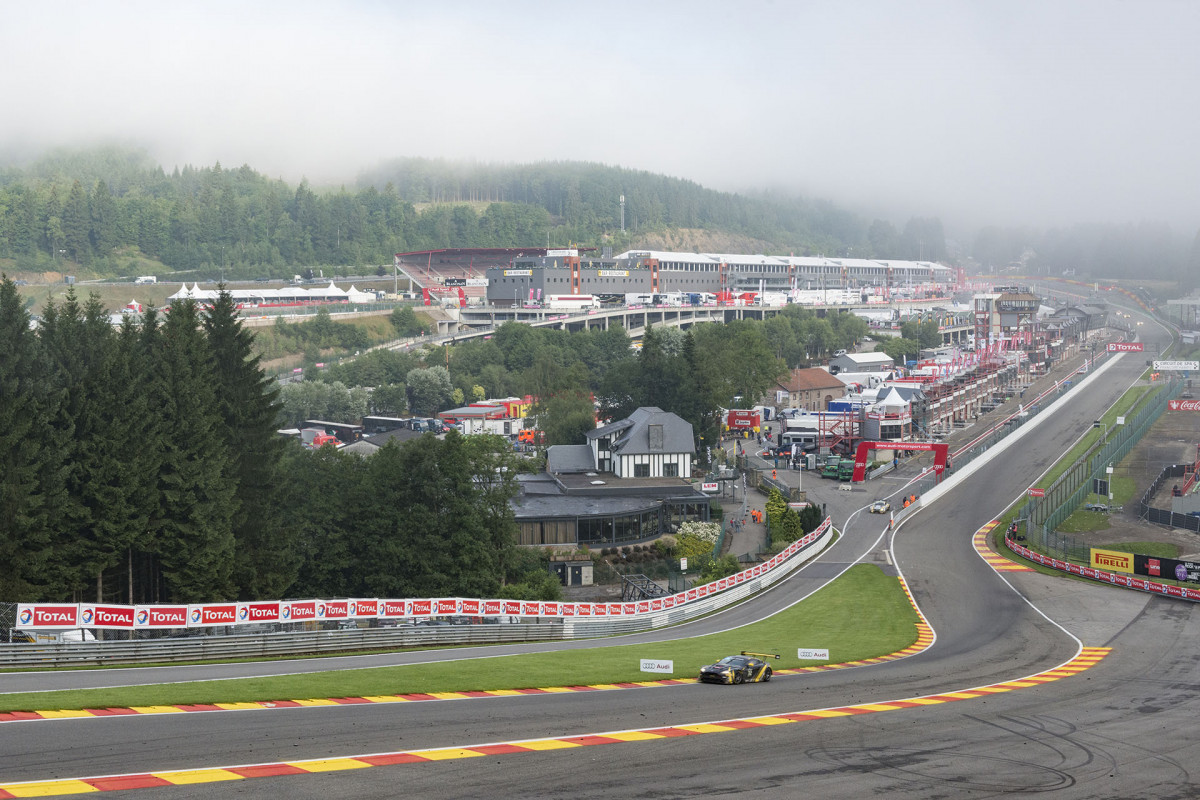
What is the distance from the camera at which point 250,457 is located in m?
48.1

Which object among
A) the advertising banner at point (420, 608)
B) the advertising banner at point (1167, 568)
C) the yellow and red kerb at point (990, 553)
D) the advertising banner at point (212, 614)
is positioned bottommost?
the yellow and red kerb at point (990, 553)

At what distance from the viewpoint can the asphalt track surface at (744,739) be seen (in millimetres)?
21031

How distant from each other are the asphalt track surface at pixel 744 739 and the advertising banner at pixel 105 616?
4362 millimetres

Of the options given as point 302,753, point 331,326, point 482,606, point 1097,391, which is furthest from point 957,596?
point 331,326

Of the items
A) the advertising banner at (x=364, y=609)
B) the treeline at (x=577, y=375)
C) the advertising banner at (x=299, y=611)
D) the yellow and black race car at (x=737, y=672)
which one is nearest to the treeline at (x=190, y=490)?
the advertising banner at (x=299, y=611)

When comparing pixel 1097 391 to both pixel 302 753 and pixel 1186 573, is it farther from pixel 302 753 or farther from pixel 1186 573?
pixel 302 753

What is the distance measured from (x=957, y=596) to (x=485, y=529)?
82.8 feet

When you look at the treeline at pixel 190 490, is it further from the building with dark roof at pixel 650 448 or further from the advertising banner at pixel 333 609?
the building with dark roof at pixel 650 448

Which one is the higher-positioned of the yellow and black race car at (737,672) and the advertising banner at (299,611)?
the advertising banner at (299,611)

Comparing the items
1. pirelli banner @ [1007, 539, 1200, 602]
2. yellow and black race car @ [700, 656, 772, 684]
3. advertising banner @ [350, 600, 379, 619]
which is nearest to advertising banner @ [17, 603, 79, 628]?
advertising banner @ [350, 600, 379, 619]

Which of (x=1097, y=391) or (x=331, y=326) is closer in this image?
(x=1097, y=391)

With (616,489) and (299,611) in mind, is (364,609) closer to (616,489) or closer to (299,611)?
(299,611)

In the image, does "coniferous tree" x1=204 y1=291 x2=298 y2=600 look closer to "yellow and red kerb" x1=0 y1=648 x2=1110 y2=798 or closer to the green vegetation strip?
the green vegetation strip

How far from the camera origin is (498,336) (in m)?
169
